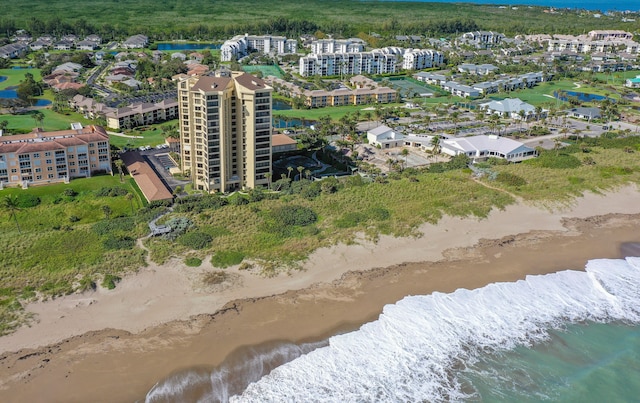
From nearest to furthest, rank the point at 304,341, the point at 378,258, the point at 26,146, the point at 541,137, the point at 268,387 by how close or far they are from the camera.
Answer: the point at 268,387 → the point at 304,341 → the point at 378,258 → the point at 26,146 → the point at 541,137

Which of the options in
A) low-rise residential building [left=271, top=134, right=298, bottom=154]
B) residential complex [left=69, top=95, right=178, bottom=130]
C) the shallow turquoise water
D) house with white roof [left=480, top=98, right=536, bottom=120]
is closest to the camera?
the shallow turquoise water

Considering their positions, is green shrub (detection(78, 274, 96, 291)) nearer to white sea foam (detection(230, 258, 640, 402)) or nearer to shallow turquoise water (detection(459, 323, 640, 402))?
white sea foam (detection(230, 258, 640, 402))

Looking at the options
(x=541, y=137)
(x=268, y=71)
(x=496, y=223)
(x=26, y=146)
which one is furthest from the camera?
(x=268, y=71)

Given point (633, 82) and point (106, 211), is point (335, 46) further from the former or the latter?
point (106, 211)

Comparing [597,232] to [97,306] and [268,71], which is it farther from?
[268,71]

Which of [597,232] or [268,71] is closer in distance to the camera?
[597,232]

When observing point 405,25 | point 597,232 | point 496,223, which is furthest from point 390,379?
point 405,25

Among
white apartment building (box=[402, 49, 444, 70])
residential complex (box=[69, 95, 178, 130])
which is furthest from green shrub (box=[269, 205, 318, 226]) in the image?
white apartment building (box=[402, 49, 444, 70])

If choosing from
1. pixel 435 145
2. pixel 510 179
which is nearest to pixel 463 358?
pixel 510 179
